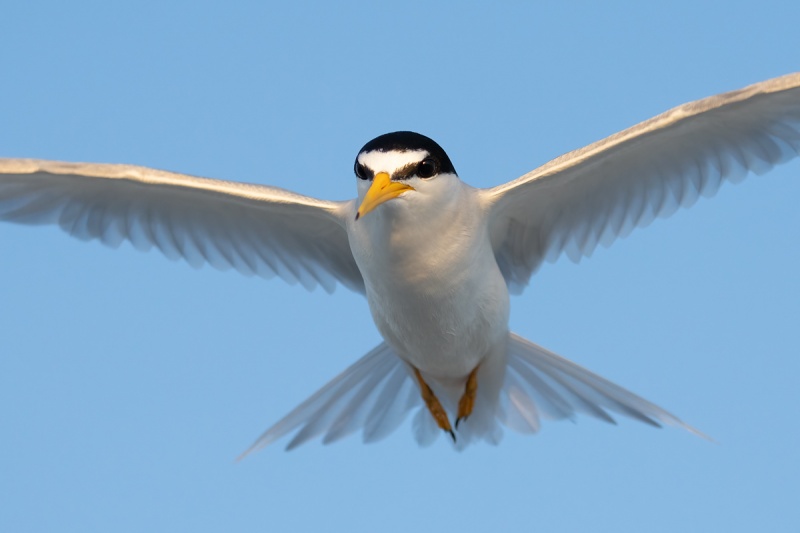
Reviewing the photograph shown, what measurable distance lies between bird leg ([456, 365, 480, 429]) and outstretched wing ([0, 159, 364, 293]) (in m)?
1.09

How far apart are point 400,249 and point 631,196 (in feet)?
5.86

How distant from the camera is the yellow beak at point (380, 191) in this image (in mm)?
7008

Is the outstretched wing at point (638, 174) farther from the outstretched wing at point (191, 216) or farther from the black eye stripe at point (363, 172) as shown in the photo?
the outstretched wing at point (191, 216)

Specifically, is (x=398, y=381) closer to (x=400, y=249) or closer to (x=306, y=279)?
(x=306, y=279)

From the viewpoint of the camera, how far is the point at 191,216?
8891 millimetres

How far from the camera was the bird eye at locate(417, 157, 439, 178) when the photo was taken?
7.36m

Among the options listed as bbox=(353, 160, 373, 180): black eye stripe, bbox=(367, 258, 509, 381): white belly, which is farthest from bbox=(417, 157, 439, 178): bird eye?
bbox=(367, 258, 509, 381): white belly

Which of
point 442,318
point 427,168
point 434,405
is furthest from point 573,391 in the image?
point 427,168

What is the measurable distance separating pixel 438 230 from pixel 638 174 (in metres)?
→ 1.51

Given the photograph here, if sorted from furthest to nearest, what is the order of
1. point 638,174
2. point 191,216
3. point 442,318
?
point 191,216
point 638,174
point 442,318

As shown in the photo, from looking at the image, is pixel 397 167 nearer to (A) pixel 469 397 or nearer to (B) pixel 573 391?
(A) pixel 469 397

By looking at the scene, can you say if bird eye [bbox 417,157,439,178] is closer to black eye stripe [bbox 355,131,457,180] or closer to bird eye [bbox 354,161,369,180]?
black eye stripe [bbox 355,131,457,180]

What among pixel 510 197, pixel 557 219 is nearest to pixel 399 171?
pixel 510 197

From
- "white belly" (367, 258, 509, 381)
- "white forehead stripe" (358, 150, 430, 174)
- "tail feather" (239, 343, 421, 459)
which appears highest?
"white forehead stripe" (358, 150, 430, 174)
